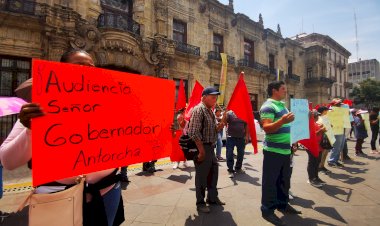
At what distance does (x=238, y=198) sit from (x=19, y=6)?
11.0m

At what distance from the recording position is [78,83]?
5.30 feet

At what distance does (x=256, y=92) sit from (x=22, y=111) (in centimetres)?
2055

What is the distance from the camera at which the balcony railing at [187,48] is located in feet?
Result: 47.6

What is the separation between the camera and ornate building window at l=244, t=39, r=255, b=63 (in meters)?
20.3

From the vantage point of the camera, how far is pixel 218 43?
698 inches

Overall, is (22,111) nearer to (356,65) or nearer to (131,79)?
(131,79)

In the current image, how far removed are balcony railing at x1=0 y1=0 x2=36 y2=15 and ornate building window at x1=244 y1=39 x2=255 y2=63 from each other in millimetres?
15378

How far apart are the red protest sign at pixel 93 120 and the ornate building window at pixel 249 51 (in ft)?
63.4

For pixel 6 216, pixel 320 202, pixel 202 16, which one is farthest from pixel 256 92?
pixel 6 216

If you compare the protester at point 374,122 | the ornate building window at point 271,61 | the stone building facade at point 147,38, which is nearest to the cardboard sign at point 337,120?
the protester at point 374,122

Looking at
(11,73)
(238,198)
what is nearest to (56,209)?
(238,198)

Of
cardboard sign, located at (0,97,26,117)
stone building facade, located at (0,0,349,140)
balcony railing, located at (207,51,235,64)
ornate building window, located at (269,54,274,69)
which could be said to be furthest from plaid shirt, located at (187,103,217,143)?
ornate building window, located at (269,54,274,69)

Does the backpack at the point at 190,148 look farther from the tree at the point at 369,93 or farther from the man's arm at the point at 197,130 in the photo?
the tree at the point at 369,93

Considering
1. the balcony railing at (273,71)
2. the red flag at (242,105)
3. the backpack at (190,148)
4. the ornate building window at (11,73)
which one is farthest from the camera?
the balcony railing at (273,71)
